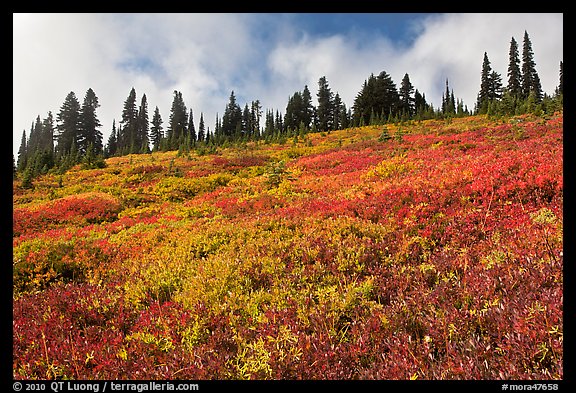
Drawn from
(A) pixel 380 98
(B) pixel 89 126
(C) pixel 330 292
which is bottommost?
(C) pixel 330 292

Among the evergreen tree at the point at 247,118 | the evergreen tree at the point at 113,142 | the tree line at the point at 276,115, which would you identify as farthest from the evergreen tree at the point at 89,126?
the evergreen tree at the point at 247,118

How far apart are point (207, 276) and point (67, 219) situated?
1320cm

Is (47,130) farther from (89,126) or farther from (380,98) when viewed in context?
(380,98)

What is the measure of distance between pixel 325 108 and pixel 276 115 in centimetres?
2761

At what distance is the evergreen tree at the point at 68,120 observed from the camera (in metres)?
58.8

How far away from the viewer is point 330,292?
439 centimetres

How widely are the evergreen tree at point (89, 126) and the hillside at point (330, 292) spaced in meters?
63.1

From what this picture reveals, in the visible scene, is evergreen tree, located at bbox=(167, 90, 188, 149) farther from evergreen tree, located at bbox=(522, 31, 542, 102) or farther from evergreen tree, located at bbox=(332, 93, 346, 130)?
evergreen tree, located at bbox=(522, 31, 542, 102)

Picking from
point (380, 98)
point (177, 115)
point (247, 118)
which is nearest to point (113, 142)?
point (177, 115)

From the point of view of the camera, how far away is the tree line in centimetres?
5650

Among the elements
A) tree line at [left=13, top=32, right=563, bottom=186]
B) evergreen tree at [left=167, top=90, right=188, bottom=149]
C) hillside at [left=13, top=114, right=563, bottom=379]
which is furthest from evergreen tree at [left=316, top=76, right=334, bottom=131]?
hillside at [left=13, top=114, right=563, bottom=379]

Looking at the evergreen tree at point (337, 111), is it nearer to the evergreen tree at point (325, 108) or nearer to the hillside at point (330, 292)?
the evergreen tree at point (325, 108)
